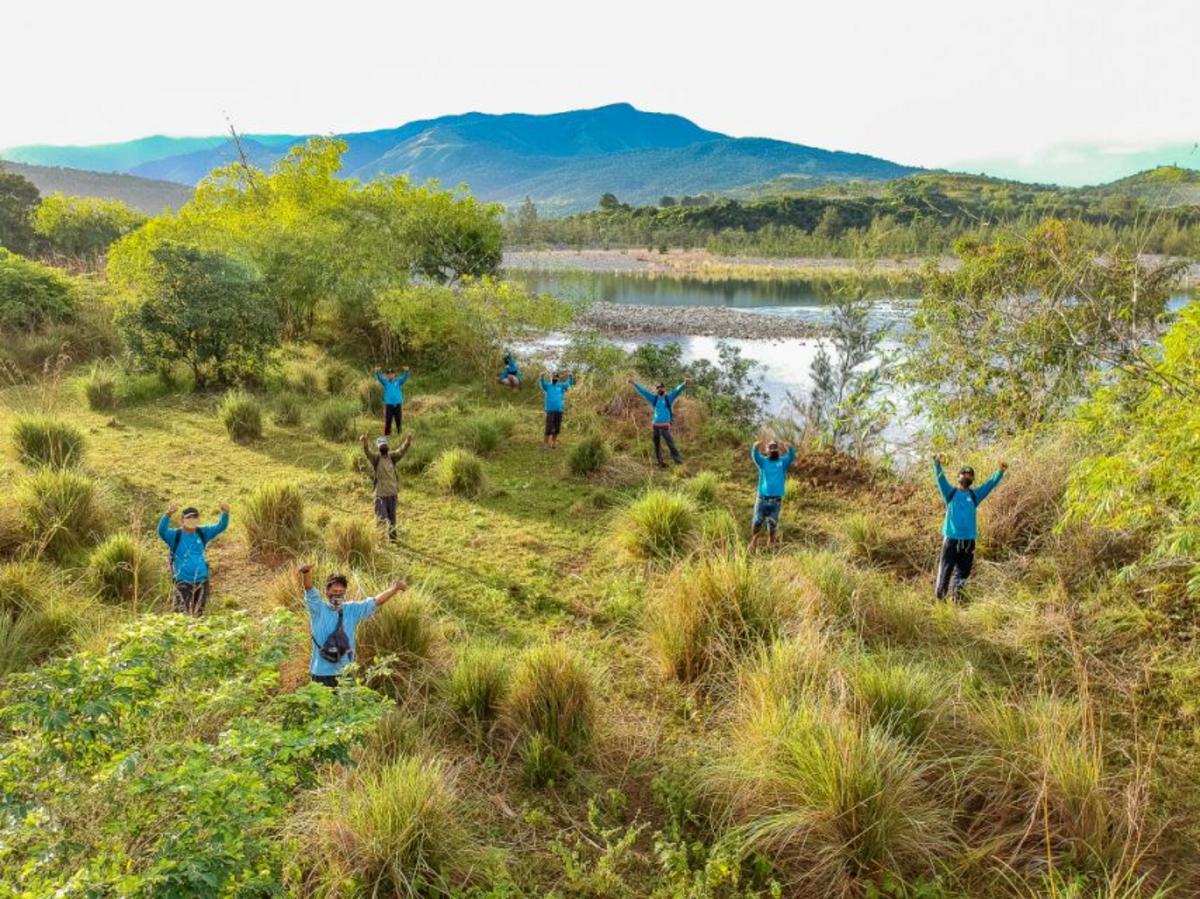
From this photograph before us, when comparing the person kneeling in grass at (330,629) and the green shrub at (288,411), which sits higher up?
the person kneeling in grass at (330,629)

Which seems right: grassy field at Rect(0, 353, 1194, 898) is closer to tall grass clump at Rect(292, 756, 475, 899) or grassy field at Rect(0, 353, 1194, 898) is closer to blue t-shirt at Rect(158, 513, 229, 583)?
tall grass clump at Rect(292, 756, 475, 899)

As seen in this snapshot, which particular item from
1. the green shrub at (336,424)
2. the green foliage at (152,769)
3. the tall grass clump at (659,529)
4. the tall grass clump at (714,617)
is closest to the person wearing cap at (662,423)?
the tall grass clump at (659,529)

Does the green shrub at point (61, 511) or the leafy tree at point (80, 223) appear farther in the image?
the leafy tree at point (80, 223)

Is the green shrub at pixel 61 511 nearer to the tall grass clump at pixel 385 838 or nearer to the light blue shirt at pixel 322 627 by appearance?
the light blue shirt at pixel 322 627

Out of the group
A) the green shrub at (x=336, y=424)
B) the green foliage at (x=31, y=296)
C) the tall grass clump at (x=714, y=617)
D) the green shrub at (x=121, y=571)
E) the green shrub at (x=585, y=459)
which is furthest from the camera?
the green foliage at (x=31, y=296)

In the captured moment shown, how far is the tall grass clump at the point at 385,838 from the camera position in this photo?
322 cm

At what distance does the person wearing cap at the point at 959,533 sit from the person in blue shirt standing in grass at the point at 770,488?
179cm

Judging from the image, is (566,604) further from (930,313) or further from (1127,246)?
(930,313)

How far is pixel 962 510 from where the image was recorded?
22.0 ft

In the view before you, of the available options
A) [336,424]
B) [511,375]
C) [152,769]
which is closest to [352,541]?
[152,769]

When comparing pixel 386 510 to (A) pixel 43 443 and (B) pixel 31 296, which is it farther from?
(B) pixel 31 296

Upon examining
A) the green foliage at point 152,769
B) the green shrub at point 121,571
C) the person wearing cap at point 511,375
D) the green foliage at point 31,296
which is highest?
the green foliage at point 31,296

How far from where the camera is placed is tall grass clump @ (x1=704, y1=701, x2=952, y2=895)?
11.4 ft

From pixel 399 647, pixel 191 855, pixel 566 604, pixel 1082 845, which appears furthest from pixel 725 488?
pixel 191 855
